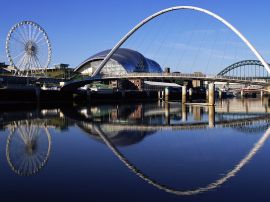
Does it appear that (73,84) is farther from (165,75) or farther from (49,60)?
(165,75)

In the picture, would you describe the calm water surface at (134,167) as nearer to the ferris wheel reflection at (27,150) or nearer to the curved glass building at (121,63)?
the ferris wheel reflection at (27,150)

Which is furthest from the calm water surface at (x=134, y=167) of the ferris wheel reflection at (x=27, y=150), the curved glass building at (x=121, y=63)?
the curved glass building at (x=121, y=63)

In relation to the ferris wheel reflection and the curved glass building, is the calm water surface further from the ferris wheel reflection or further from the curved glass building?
the curved glass building

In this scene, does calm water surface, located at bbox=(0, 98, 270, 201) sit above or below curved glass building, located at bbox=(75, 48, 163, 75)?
below

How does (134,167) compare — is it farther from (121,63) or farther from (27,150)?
(121,63)

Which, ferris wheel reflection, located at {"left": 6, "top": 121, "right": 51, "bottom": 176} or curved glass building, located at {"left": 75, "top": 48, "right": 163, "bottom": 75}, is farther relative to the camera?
curved glass building, located at {"left": 75, "top": 48, "right": 163, "bottom": 75}

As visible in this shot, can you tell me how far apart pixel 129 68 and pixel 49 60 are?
56224 mm

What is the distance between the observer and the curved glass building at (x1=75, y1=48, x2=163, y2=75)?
14550 cm

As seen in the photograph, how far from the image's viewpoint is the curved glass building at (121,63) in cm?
14550

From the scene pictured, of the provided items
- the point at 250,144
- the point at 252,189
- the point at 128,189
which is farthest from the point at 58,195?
the point at 250,144

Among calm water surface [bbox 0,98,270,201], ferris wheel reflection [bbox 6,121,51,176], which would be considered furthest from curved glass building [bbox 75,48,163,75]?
calm water surface [bbox 0,98,270,201]

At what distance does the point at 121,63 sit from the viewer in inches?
5699

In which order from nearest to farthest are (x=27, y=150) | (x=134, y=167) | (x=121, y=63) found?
(x=134, y=167) → (x=27, y=150) → (x=121, y=63)

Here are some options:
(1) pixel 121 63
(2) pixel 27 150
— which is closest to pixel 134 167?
(2) pixel 27 150
